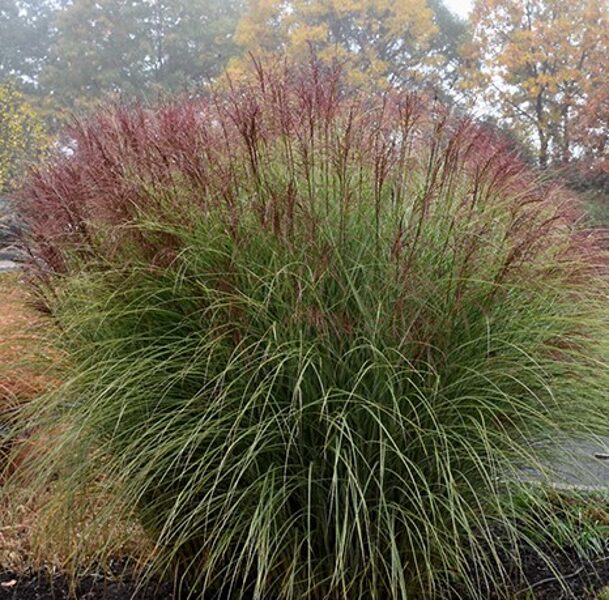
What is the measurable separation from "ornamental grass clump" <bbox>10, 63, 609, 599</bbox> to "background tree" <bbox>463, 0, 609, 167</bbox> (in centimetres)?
1146

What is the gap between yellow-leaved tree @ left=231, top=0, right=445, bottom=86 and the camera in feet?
55.0

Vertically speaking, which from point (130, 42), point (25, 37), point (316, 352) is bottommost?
point (316, 352)

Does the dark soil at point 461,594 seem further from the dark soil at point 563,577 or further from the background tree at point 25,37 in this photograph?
the background tree at point 25,37

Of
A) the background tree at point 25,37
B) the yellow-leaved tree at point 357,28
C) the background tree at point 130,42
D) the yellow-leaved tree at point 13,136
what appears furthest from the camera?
the background tree at point 25,37

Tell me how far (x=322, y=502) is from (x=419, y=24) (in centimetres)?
1733

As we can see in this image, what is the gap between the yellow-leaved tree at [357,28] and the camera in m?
16.8

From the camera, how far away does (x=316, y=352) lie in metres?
1.63

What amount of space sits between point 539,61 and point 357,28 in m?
5.29

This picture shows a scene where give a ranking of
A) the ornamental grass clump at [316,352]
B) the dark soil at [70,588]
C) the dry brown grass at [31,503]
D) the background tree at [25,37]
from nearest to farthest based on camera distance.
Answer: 1. the ornamental grass clump at [316,352]
2. the dry brown grass at [31,503]
3. the dark soil at [70,588]
4. the background tree at [25,37]

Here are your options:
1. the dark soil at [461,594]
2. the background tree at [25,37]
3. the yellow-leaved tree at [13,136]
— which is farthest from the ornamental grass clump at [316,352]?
the background tree at [25,37]

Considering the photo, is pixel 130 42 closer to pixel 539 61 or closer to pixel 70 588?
pixel 539 61

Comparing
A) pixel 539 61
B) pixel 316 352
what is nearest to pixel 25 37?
pixel 539 61

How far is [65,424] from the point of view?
183 centimetres

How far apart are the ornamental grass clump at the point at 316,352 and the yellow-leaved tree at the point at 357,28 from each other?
15.3 meters
